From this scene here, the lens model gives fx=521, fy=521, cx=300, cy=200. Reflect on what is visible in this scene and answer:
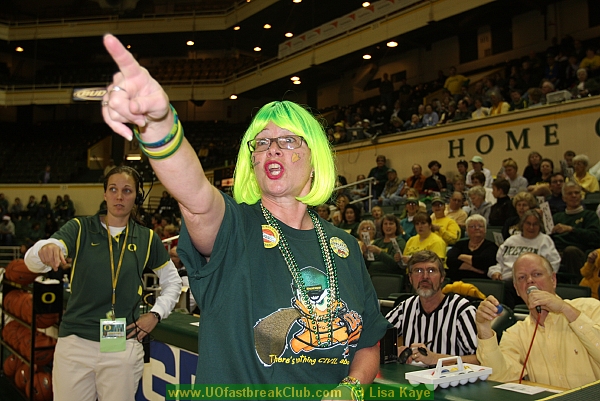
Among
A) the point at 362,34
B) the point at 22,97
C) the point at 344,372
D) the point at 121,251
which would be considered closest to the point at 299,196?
the point at 344,372

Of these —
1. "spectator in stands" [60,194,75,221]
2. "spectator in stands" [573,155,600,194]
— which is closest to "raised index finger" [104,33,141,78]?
"spectator in stands" [573,155,600,194]

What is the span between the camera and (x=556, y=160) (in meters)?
10.2

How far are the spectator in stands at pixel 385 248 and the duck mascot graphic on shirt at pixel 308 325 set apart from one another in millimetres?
5009

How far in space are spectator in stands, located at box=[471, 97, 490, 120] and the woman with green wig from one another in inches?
420

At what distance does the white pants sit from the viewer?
2729 mm

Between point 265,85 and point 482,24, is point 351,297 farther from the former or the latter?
point 265,85

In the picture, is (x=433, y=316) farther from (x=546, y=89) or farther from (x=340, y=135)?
(x=340, y=135)

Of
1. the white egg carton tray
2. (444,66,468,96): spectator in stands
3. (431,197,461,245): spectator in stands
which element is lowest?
the white egg carton tray

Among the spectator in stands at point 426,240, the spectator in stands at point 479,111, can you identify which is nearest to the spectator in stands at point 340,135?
the spectator in stands at point 479,111

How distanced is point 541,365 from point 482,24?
1587 centimetres

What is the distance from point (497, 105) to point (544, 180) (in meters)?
3.71

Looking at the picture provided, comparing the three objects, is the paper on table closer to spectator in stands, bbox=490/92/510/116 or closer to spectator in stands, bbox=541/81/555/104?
spectator in stands, bbox=541/81/555/104

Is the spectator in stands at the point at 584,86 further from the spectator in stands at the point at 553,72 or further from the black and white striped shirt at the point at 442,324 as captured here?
the black and white striped shirt at the point at 442,324

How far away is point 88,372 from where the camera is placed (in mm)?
2762
